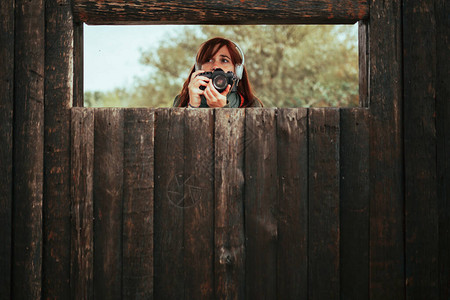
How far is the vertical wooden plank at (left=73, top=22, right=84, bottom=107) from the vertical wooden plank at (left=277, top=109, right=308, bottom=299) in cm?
89

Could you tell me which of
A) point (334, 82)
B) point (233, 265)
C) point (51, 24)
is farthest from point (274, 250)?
point (334, 82)

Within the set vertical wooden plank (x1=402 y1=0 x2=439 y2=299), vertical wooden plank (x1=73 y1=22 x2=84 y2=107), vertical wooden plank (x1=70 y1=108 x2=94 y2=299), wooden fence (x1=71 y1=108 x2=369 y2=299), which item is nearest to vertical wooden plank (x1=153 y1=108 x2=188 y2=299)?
wooden fence (x1=71 y1=108 x2=369 y2=299)

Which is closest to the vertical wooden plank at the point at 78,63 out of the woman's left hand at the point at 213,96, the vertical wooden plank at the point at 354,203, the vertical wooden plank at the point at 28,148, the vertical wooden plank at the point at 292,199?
the vertical wooden plank at the point at 28,148

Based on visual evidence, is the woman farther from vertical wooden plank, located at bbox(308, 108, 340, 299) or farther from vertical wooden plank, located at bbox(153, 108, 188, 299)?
vertical wooden plank, located at bbox(308, 108, 340, 299)

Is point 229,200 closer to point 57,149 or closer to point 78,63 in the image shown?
point 57,149

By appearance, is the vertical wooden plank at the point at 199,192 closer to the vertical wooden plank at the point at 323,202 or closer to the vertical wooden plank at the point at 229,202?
the vertical wooden plank at the point at 229,202

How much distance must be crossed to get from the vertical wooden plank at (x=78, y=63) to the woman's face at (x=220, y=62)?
80cm

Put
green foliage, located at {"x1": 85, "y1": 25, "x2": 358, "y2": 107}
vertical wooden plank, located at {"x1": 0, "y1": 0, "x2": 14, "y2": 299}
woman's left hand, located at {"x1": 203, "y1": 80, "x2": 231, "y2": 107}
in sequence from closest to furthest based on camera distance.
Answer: vertical wooden plank, located at {"x1": 0, "y1": 0, "x2": 14, "y2": 299} → woman's left hand, located at {"x1": 203, "y1": 80, "x2": 231, "y2": 107} → green foliage, located at {"x1": 85, "y1": 25, "x2": 358, "y2": 107}

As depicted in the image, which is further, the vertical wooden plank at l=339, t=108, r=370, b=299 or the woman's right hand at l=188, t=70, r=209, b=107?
the woman's right hand at l=188, t=70, r=209, b=107

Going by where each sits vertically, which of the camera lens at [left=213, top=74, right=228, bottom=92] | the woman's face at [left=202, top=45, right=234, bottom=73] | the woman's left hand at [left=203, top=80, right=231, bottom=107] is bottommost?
the woman's left hand at [left=203, top=80, right=231, bottom=107]

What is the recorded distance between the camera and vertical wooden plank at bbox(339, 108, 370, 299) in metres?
1.71

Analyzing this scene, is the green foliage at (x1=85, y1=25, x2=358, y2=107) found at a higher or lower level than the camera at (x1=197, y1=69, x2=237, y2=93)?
higher

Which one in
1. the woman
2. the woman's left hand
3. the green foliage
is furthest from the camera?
the green foliage

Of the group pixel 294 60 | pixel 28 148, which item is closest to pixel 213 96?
pixel 28 148
